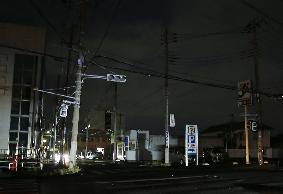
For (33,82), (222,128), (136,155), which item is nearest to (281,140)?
(222,128)

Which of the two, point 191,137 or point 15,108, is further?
point 15,108

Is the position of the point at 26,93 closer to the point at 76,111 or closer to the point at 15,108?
the point at 15,108

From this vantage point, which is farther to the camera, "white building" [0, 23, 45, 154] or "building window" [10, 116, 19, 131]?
"building window" [10, 116, 19, 131]

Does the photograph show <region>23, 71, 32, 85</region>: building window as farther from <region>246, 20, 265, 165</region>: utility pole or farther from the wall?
<region>246, 20, 265, 165</region>: utility pole

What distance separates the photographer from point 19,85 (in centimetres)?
3481

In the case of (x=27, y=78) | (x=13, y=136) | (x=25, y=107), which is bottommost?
(x=13, y=136)

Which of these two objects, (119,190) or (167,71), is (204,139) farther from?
(119,190)

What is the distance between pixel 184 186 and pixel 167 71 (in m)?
21.2

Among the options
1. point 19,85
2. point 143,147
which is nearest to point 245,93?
point 19,85

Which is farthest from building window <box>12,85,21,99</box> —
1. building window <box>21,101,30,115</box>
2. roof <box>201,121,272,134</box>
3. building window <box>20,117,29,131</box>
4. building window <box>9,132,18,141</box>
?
roof <box>201,121,272,134</box>

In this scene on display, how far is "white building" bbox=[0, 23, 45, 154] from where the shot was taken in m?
33.0

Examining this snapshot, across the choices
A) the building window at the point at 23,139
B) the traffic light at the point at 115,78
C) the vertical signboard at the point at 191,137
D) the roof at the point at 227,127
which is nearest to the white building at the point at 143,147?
the roof at the point at 227,127

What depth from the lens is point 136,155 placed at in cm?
5228

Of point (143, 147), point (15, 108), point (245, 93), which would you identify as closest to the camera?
point (245, 93)
